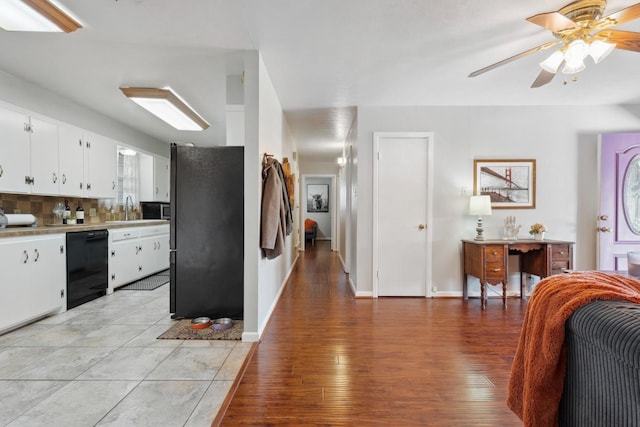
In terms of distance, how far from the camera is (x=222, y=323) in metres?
2.67

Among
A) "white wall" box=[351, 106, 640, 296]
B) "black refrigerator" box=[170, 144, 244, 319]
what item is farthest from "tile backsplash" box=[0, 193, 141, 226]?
"white wall" box=[351, 106, 640, 296]

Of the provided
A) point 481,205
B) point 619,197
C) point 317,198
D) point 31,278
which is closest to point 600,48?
point 481,205

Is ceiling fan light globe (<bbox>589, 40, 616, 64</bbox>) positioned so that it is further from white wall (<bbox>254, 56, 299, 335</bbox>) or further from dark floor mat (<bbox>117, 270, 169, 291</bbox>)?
dark floor mat (<bbox>117, 270, 169, 291</bbox>)

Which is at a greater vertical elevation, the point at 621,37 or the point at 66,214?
the point at 621,37

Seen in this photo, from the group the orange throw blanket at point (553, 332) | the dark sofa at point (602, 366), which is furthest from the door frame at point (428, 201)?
the dark sofa at point (602, 366)

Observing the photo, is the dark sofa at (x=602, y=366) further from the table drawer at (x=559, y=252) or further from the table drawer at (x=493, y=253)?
the table drawer at (x=559, y=252)

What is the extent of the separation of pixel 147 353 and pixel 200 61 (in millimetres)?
2485

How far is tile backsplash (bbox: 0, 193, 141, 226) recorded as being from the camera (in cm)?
309

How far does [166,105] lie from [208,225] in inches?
66.8

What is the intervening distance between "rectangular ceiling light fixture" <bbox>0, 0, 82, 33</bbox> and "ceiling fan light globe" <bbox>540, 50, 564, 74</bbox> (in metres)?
3.33

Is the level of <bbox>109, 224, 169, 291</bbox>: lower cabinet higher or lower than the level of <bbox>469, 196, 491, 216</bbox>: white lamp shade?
lower

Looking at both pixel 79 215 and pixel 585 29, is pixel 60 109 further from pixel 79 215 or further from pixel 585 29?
pixel 585 29

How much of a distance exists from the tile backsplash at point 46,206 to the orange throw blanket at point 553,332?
4.54 meters

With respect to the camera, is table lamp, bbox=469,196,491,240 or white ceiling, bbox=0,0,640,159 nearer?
white ceiling, bbox=0,0,640,159
